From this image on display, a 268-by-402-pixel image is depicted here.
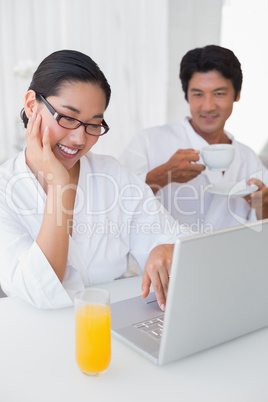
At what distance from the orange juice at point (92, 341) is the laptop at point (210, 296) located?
10 cm

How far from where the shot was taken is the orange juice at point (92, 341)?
2.83 feet

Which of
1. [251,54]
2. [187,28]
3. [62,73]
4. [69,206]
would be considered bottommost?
[69,206]

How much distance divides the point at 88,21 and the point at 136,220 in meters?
2.21

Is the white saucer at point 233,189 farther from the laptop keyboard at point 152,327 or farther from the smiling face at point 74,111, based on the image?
the laptop keyboard at point 152,327

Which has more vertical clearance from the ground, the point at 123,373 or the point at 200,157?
the point at 200,157

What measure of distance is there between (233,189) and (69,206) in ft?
2.68

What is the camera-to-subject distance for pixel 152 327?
1047mm

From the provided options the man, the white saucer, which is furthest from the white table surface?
the man

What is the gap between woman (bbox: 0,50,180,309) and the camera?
1.23 m

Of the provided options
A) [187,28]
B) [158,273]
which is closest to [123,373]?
[158,273]

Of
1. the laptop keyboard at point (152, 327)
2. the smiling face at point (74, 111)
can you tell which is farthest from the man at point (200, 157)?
the laptop keyboard at point (152, 327)

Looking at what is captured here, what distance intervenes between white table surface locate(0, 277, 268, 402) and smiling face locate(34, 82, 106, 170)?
59 cm

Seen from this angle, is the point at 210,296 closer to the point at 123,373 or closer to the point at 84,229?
the point at 123,373

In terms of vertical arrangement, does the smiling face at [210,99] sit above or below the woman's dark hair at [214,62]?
below
